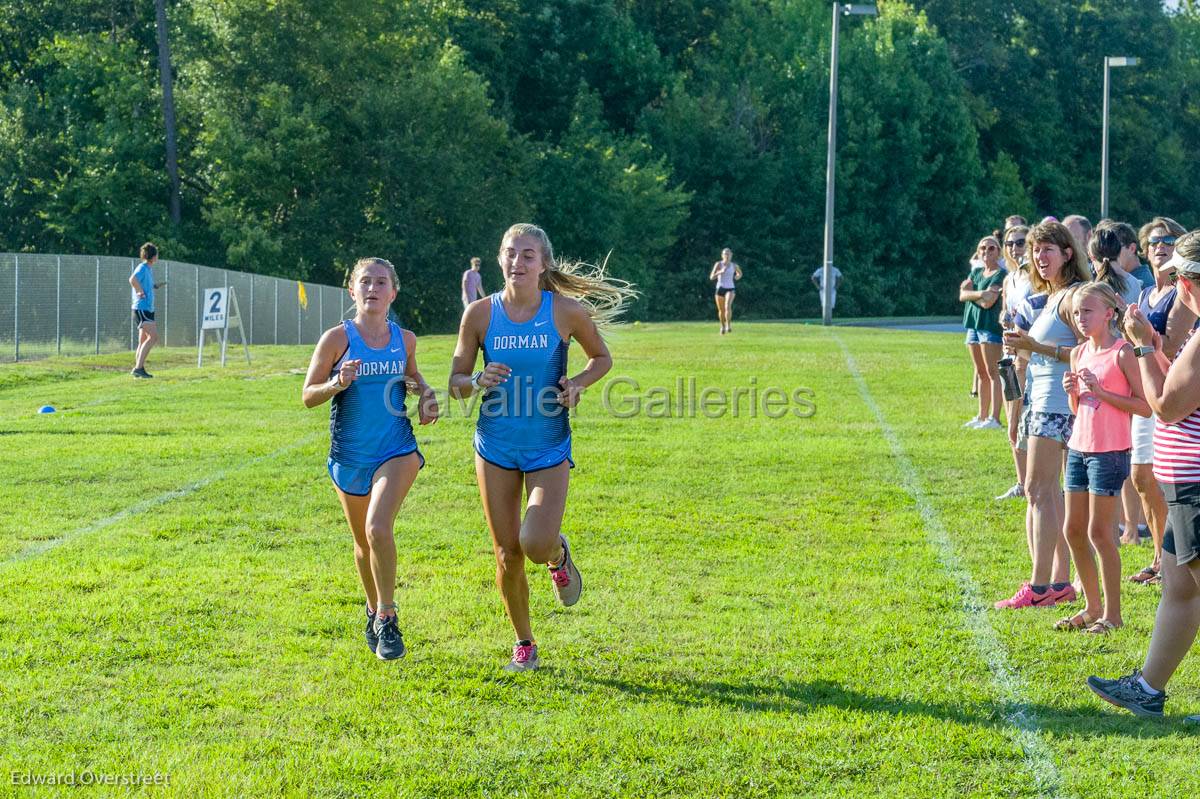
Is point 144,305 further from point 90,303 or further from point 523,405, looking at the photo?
point 523,405

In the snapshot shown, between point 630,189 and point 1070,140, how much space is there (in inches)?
1085

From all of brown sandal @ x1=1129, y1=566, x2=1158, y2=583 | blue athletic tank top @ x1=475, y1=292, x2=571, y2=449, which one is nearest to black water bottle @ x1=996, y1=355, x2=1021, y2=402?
brown sandal @ x1=1129, y1=566, x2=1158, y2=583

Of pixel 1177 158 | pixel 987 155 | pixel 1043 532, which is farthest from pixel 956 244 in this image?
pixel 1043 532

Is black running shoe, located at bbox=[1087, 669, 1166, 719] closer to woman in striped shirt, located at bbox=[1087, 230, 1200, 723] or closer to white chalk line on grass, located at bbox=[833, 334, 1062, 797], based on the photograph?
woman in striped shirt, located at bbox=[1087, 230, 1200, 723]

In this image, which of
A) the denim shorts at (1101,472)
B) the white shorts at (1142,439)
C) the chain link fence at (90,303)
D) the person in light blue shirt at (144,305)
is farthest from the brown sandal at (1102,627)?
the chain link fence at (90,303)

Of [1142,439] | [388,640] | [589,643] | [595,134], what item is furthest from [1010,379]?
[595,134]

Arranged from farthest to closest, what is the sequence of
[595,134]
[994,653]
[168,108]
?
[595,134] < [168,108] < [994,653]

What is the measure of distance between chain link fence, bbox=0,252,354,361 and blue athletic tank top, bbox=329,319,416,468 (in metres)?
17.2

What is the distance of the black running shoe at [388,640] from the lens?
6.79m

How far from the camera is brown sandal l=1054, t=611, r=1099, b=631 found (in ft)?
24.0

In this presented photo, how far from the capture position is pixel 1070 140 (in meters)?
72.4

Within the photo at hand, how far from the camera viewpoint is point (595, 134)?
2307 inches

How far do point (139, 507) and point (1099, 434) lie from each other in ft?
23.4

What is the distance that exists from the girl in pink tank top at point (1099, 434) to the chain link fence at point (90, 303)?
59.2ft
